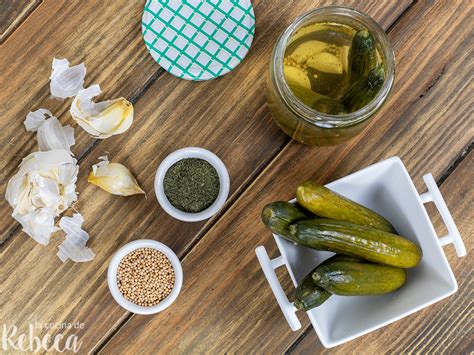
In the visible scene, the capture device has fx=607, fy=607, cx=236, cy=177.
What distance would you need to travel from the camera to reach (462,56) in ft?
3.23

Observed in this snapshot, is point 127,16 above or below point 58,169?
above

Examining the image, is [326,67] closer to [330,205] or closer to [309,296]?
[330,205]

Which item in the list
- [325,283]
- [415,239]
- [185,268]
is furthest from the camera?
[185,268]

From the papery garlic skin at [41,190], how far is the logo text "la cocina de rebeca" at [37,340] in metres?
0.15

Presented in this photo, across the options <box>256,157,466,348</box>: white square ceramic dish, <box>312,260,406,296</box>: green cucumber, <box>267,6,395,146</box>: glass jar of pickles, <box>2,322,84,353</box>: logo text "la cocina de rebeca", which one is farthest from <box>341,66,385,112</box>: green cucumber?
<box>2,322,84,353</box>: logo text "la cocina de rebeca"

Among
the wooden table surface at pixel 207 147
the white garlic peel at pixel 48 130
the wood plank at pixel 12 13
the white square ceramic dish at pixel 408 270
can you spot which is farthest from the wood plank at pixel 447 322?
the wood plank at pixel 12 13

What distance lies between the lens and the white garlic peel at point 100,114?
3.10ft

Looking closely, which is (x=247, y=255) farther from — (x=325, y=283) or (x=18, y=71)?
(x=18, y=71)

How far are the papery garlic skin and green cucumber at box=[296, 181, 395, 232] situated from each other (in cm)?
38

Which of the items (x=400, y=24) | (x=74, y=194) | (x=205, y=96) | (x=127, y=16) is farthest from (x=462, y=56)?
(x=74, y=194)

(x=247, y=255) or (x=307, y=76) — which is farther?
(x=247, y=255)

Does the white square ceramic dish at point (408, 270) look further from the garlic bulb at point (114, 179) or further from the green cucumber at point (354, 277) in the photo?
the garlic bulb at point (114, 179)

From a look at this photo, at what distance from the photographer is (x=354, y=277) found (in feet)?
2.60

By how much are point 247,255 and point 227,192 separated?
0.11 m
